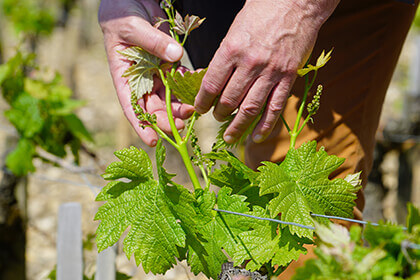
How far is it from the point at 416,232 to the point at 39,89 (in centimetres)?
242

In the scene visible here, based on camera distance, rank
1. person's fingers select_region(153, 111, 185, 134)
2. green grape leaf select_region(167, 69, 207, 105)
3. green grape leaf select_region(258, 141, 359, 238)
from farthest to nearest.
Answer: person's fingers select_region(153, 111, 185, 134), green grape leaf select_region(167, 69, 207, 105), green grape leaf select_region(258, 141, 359, 238)

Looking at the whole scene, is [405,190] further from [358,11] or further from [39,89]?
[39,89]

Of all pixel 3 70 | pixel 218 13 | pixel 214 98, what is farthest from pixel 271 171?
pixel 3 70

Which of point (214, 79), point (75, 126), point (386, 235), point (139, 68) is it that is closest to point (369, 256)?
point (386, 235)

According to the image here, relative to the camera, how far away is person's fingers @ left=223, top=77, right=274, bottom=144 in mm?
1060

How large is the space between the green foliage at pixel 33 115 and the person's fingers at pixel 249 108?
1.69 m

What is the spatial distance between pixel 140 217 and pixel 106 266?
77 cm

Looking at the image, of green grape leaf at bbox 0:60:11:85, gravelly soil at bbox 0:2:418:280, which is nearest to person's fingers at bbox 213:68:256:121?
gravelly soil at bbox 0:2:418:280

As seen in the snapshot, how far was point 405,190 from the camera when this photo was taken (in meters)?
3.97

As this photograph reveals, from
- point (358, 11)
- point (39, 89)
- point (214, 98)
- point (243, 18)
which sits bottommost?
point (214, 98)

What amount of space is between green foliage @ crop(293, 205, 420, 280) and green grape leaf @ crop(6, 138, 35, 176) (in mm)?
2134

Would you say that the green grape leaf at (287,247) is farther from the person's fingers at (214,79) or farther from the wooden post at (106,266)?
the wooden post at (106,266)

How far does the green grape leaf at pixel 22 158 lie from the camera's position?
250 centimetres

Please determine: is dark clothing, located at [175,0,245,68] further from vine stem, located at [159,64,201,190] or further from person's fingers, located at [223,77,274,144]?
person's fingers, located at [223,77,274,144]
